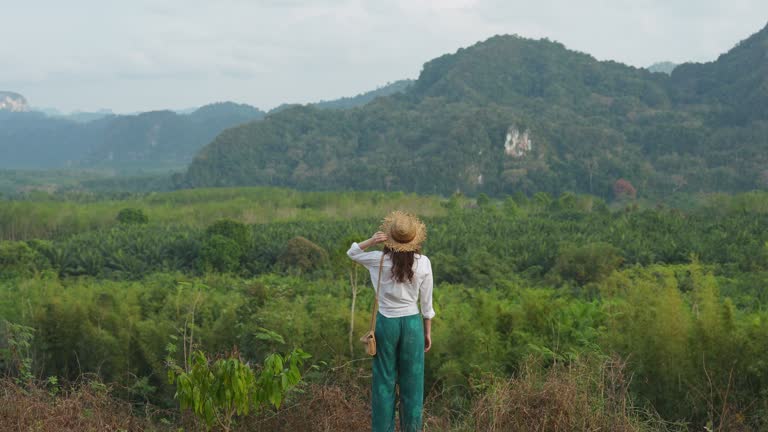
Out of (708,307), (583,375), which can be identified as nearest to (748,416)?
(708,307)

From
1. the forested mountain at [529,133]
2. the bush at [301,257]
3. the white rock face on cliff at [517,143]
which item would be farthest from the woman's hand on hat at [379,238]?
the white rock face on cliff at [517,143]

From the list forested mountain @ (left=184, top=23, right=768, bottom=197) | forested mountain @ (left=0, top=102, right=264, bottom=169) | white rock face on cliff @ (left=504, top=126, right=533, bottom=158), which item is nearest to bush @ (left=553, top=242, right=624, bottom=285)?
forested mountain @ (left=184, top=23, right=768, bottom=197)

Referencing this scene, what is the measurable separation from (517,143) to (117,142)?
96306mm

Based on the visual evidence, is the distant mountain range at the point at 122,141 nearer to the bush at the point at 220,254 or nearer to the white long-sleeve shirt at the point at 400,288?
the bush at the point at 220,254

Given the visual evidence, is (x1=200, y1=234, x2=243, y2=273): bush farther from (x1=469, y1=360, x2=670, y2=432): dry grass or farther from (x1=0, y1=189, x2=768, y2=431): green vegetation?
(x1=469, y1=360, x2=670, y2=432): dry grass

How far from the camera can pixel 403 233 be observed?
3.95 metres

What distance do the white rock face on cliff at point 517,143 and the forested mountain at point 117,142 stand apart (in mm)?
74569

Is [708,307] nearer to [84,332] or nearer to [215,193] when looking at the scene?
[84,332]

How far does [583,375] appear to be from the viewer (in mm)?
4648

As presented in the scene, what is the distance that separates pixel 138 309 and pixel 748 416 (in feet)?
24.2

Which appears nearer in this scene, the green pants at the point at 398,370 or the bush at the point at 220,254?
the green pants at the point at 398,370

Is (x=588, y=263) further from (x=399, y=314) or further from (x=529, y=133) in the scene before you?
(x=529, y=133)

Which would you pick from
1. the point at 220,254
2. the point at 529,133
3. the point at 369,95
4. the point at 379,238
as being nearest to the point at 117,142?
the point at 369,95

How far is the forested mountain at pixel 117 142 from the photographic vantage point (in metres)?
134
